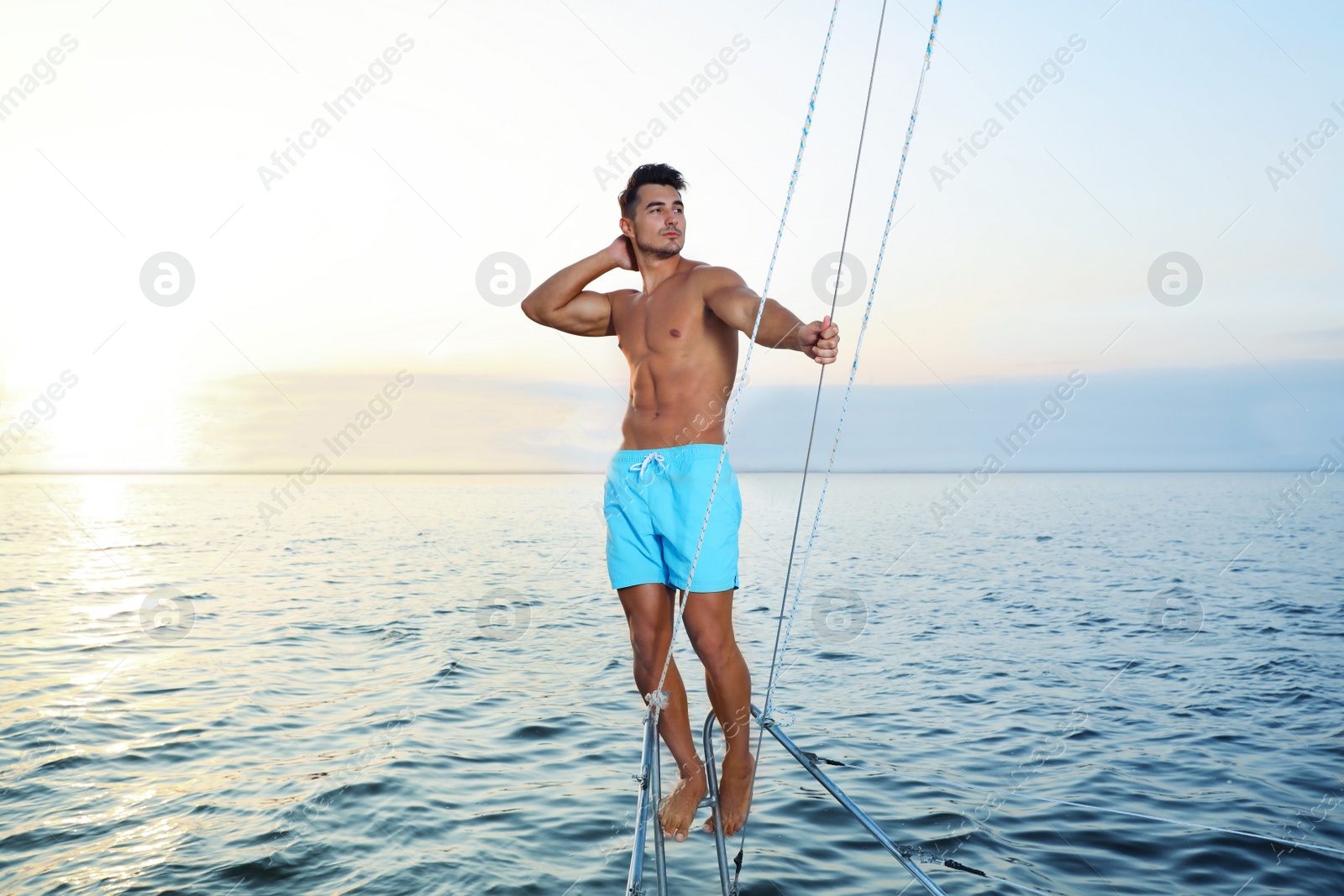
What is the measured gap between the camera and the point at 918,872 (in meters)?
2.40

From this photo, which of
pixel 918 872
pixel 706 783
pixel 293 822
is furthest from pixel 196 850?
pixel 918 872

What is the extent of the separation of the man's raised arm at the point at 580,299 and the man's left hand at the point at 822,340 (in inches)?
48.8

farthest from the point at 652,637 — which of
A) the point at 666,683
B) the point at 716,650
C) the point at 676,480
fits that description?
the point at 676,480

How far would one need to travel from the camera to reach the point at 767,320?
324 cm

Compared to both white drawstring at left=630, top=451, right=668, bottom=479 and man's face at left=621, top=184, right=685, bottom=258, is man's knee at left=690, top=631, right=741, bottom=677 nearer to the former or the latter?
white drawstring at left=630, top=451, right=668, bottom=479

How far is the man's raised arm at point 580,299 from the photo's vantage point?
3.88 metres

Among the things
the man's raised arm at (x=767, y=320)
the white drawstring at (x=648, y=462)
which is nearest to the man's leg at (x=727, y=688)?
the white drawstring at (x=648, y=462)

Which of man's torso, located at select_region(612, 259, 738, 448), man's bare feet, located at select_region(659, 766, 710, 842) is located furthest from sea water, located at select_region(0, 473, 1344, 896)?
man's torso, located at select_region(612, 259, 738, 448)

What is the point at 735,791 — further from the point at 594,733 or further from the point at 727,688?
the point at 594,733

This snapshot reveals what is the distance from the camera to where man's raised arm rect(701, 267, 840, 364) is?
2.84 m

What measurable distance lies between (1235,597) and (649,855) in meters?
14.3

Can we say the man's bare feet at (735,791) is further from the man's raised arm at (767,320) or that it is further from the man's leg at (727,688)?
the man's raised arm at (767,320)

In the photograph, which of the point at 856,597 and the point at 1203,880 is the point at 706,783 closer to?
the point at 1203,880

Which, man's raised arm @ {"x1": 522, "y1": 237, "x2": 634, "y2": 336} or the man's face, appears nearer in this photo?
the man's face
